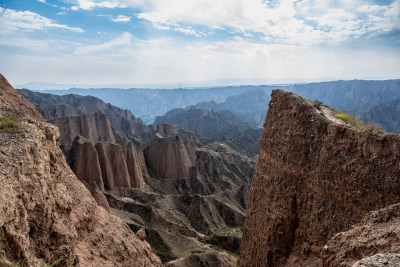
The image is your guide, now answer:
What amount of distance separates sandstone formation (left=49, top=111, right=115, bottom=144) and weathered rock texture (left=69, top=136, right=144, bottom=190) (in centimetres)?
1901

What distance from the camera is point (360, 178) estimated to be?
10320 millimetres

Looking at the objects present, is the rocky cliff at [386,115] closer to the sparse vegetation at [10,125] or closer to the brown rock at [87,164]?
the brown rock at [87,164]

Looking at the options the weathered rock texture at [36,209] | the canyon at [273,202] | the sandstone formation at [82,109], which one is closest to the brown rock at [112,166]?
the canyon at [273,202]

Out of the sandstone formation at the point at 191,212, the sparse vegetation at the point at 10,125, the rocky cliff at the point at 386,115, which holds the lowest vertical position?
the sandstone formation at the point at 191,212

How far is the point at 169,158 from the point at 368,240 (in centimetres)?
5297

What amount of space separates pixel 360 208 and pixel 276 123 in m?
6.10

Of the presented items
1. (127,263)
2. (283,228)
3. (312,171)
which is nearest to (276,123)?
(312,171)

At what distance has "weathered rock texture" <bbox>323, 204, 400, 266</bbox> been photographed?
6598mm

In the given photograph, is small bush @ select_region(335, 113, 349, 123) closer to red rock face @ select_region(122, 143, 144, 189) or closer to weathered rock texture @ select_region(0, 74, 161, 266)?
weathered rock texture @ select_region(0, 74, 161, 266)

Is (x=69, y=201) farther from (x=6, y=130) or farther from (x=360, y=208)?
(x=360, y=208)

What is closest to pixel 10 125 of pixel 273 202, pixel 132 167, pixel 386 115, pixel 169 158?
pixel 273 202

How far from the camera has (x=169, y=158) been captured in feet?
193

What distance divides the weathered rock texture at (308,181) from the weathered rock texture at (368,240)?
2.21m

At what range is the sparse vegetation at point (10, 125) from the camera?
8543mm
